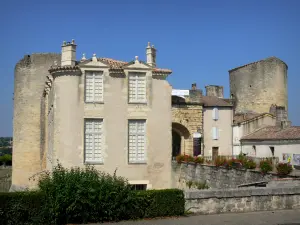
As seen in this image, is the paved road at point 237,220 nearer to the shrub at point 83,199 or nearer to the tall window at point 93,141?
the shrub at point 83,199

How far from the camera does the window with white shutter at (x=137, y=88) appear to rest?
1892 cm

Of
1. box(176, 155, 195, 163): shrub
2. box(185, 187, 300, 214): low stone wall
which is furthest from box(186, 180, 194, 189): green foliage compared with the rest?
box(185, 187, 300, 214): low stone wall

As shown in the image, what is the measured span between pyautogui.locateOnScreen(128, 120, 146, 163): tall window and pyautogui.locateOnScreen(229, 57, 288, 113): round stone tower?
26.4m

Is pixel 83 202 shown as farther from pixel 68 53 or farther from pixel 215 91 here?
pixel 215 91

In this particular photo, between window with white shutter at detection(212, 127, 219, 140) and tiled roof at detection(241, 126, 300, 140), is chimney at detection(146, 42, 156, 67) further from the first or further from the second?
window with white shutter at detection(212, 127, 219, 140)

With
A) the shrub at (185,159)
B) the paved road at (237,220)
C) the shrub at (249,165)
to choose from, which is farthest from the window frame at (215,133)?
the paved road at (237,220)

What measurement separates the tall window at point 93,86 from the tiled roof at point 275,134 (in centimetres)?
1350

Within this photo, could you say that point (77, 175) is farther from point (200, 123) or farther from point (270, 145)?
point (200, 123)

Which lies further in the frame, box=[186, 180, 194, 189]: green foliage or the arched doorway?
the arched doorway

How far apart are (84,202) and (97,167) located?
23.9 feet

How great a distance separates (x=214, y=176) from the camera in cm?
2223

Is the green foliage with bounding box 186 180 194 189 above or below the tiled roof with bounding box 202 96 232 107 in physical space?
below

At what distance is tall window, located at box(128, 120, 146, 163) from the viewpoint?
18734 mm

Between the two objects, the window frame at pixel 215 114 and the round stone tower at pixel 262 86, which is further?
the round stone tower at pixel 262 86
